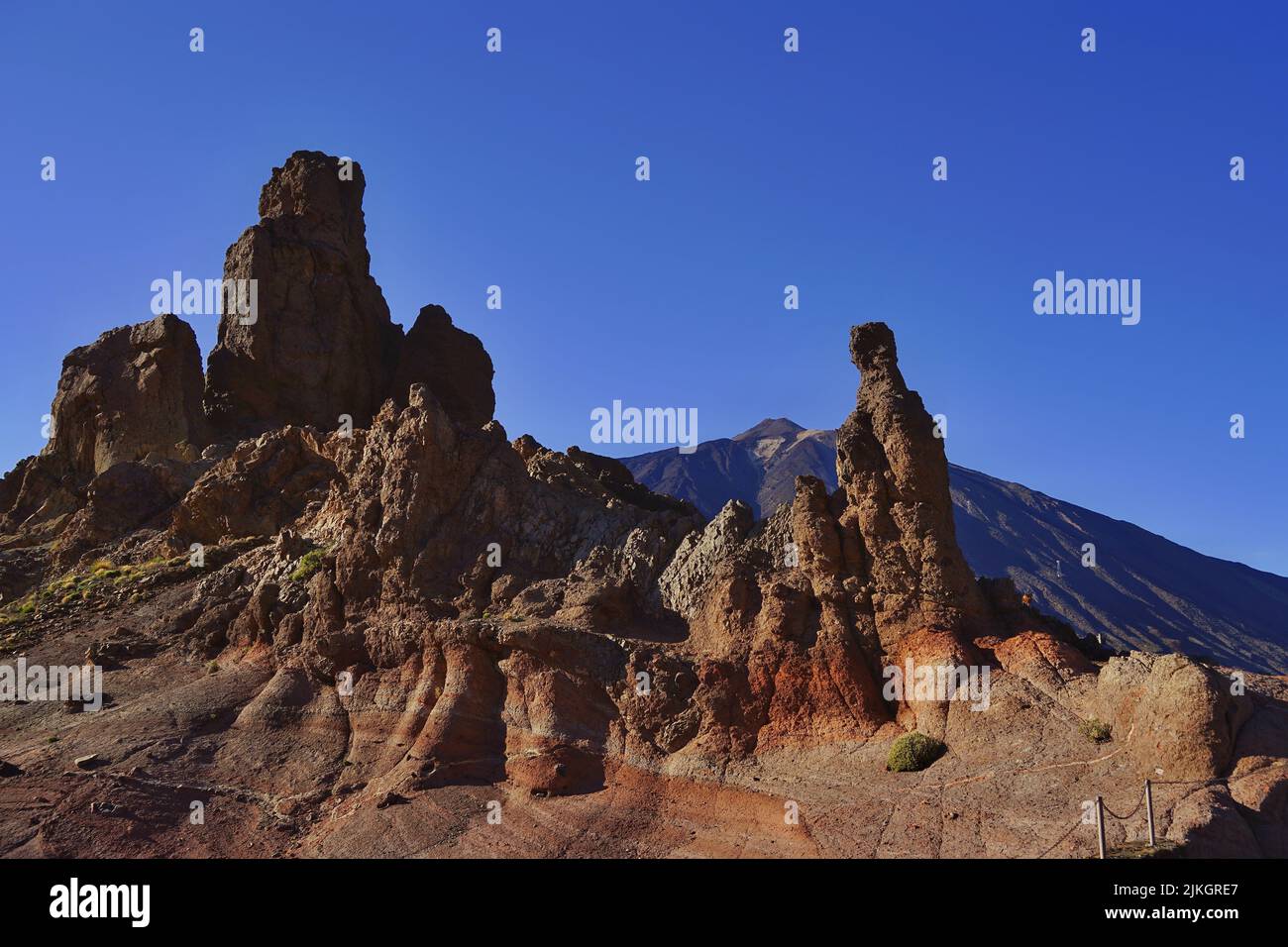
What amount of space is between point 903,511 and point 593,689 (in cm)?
905

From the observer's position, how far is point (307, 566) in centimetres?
3903

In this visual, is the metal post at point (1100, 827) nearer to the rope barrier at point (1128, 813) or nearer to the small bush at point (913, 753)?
the rope barrier at point (1128, 813)

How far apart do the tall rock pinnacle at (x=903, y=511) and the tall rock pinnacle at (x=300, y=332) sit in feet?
115

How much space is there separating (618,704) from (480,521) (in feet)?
29.6

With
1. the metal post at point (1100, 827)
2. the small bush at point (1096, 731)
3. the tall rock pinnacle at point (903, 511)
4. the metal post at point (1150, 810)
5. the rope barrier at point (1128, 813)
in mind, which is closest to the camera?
the metal post at point (1100, 827)

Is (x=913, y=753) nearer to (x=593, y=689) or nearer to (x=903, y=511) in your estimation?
(x=903, y=511)

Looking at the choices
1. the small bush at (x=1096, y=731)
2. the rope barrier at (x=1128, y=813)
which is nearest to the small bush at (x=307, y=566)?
the small bush at (x=1096, y=731)

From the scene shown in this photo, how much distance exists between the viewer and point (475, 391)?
61656mm

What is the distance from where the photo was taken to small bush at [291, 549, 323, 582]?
3878cm

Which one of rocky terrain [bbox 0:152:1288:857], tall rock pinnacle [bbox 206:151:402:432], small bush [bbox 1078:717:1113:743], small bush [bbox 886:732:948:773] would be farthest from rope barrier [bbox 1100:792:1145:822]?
tall rock pinnacle [bbox 206:151:402:432]

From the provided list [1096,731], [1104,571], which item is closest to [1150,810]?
[1096,731]

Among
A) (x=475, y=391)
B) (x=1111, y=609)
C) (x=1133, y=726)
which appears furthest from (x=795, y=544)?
(x=1111, y=609)

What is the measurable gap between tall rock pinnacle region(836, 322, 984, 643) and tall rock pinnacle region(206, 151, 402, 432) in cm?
3493

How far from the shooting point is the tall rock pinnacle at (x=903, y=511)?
94.2 feet
